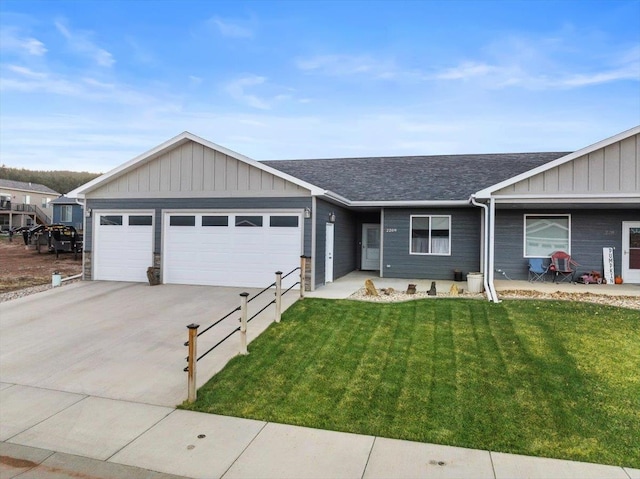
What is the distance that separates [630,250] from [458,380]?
10.3 m

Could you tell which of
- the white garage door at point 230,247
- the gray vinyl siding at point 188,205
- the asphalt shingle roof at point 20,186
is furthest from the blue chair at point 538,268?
the asphalt shingle roof at point 20,186

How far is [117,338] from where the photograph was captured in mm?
7273

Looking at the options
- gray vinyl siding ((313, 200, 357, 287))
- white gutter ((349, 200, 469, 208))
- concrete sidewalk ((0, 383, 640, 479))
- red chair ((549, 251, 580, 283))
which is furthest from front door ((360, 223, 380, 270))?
concrete sidewalk ((0, 383, 640, 479))

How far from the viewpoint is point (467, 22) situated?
41.8 feet

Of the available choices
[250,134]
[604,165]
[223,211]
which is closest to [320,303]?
[223,211]

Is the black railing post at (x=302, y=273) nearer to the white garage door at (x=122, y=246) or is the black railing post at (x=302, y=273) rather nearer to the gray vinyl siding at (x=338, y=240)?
the gray vinyl siding at (x=338, y=240)

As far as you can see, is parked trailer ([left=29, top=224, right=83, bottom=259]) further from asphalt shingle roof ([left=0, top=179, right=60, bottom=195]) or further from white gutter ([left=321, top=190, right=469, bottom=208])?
asphalt shingle roof ([left=0, top=179, right=60, bottom=195])

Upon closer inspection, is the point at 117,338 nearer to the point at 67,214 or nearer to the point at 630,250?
the point at 630,250

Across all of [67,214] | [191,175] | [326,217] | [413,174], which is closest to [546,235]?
[413,174]

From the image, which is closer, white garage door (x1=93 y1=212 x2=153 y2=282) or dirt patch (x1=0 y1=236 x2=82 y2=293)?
white garage door (x1=93 y1=212 x2=153 y2=282)

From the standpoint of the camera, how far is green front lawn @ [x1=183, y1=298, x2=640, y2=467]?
163 inches

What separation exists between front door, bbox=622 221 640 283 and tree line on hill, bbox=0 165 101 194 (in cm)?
6143

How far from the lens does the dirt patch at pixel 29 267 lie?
1305 cm

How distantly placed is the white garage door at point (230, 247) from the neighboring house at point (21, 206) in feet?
117
